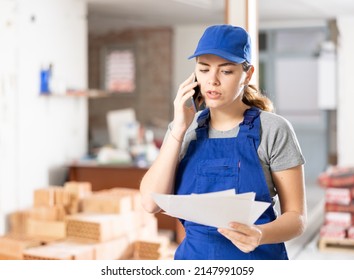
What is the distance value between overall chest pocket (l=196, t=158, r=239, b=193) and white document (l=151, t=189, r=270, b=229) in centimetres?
14

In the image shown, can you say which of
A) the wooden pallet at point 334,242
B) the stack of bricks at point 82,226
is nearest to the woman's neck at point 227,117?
the stack of bricks at point 82,226

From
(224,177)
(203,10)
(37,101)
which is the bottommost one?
(224,177)

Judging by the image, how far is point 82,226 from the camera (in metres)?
3.77

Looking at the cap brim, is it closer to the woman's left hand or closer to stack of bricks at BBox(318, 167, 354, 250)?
the woman's left hand

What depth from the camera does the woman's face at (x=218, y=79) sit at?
5.13 feet

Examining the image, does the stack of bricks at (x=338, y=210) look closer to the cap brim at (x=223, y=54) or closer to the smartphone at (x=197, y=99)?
the smartphone at (x=197, y=99)

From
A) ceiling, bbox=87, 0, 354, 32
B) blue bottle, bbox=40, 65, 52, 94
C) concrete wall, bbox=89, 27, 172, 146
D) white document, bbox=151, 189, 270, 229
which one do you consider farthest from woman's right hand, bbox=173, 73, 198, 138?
concrete wall, bbox=89, 27, 172, 146

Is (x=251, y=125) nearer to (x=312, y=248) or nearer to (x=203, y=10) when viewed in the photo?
(x=312, y=248)

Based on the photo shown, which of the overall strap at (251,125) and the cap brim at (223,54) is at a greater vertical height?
the cap brim at (223,54)

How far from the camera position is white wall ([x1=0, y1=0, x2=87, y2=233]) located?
4465 millimetres

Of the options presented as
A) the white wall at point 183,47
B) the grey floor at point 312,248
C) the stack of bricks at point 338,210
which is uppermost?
the white wall at point 183,47

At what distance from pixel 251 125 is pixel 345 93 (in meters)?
5.72

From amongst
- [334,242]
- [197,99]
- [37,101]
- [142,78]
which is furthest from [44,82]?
[142,78]
